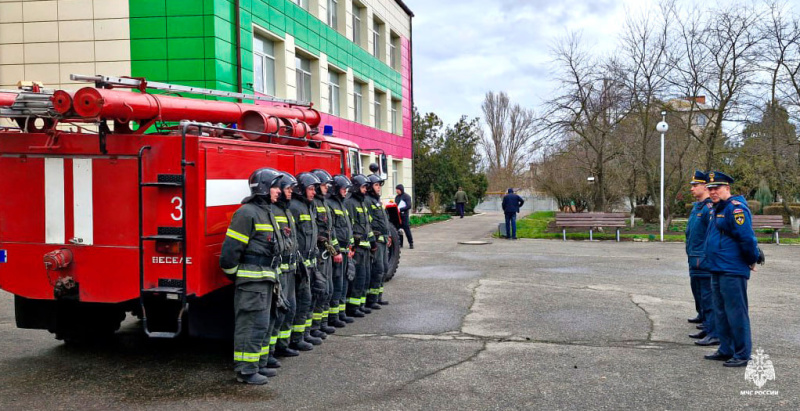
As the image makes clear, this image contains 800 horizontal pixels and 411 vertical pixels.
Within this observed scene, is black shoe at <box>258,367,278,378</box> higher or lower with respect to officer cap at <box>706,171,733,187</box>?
lower

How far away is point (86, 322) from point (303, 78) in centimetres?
1646

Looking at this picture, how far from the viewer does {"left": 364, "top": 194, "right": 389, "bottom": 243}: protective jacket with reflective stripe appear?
9414mm

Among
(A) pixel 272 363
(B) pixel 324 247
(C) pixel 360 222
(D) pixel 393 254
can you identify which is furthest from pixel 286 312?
(D) pixel 393 254

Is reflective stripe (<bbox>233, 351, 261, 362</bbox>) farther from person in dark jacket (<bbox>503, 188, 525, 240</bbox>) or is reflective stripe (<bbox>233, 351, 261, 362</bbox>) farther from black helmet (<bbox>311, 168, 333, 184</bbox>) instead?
person in dark jacket (<bbox>503, 188, 525, 240</bbox>)

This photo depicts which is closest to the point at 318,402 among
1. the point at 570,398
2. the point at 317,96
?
the point at 570,398

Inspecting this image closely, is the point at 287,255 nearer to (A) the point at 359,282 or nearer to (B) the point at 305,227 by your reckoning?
(B) the point at 305,227

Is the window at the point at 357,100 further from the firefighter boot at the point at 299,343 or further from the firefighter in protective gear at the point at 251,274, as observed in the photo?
the firefighter in protective gear at the point at 251,274

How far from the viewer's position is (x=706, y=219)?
7570 mm

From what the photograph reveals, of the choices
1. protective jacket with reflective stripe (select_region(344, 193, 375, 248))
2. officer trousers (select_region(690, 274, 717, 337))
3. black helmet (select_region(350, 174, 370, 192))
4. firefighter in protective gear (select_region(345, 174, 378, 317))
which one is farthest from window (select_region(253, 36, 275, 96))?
officer trousers (select_region(690, 274, 717, 337))

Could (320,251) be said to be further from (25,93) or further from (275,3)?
(275,3)

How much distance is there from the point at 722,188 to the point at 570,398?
9.24ft

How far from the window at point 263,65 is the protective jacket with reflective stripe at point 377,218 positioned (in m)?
10.3

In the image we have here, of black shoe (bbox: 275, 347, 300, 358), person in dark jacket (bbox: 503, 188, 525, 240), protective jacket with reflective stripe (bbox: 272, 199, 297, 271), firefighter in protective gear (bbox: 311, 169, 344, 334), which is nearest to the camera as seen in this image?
protective jacket with reflective stripe (bbox: 272, 199, 297, 271)

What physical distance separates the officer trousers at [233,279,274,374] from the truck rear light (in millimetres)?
597
